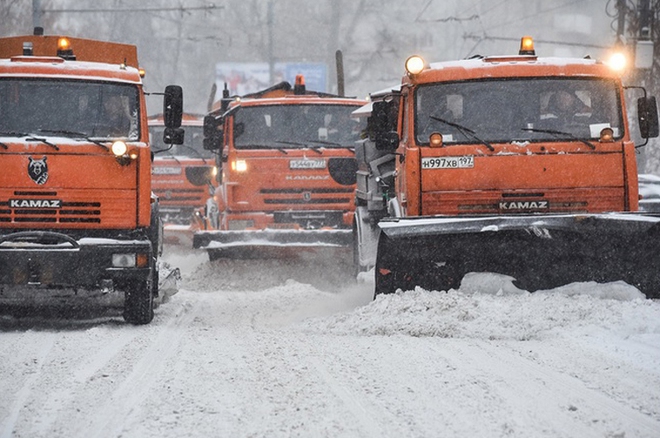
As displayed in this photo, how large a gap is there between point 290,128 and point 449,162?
562cm

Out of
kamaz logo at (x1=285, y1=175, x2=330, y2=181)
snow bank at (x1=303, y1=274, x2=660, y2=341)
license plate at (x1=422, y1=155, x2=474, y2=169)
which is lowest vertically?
snow bank at (x1=303, y1=274, x2=660, y2=341)

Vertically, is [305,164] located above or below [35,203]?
above

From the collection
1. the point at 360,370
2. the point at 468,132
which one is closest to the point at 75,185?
the point at 468,132

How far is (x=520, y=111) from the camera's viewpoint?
34.3ft

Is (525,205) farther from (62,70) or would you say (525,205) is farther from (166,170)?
(166,170)

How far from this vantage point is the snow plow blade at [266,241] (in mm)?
14586

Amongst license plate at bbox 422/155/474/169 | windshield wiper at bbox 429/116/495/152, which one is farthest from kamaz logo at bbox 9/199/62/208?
windshield wiper at bbox 429/116/495/152

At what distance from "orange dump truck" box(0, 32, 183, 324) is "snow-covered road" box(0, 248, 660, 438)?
476mm

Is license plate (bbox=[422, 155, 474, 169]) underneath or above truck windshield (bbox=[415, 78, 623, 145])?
underneath

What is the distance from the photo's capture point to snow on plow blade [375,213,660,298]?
9250 millimetres

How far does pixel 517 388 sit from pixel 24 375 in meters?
3.16

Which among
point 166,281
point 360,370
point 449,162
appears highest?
point 449,162

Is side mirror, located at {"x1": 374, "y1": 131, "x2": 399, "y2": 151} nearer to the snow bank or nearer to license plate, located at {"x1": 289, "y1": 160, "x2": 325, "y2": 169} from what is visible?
the snow bank

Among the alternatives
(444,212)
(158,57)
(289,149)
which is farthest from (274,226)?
(158,57)
